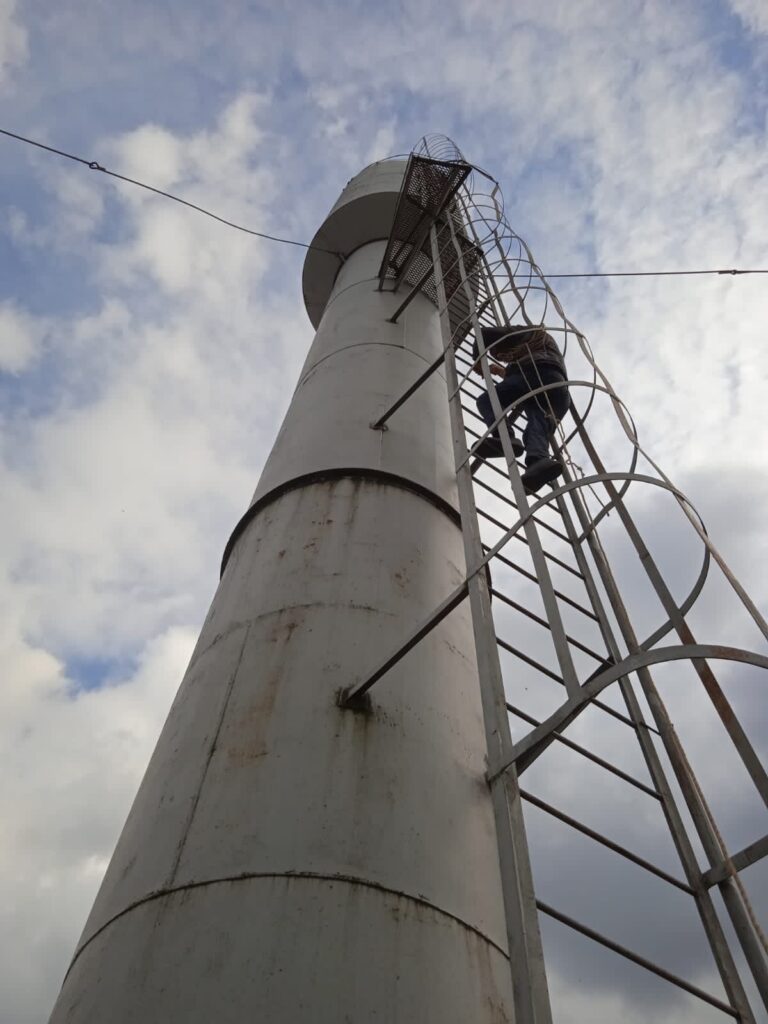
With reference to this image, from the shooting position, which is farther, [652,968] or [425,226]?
[425,226]

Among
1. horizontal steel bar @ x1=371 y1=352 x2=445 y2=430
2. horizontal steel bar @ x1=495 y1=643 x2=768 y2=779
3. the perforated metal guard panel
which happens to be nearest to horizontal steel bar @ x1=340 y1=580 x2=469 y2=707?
horizontal steel bar @ x1=495 y1=643 x2=768 y2=779

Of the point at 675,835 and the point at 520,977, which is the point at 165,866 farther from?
the point at 675,835

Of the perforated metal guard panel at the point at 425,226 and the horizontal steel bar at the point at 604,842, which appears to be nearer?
the horizontal steel bar at the point at 604,842

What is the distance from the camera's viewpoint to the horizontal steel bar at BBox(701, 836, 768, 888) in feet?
10.5

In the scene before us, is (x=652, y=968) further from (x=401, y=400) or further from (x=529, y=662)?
(x=401, y=400)

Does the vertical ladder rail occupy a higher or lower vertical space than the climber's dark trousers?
lower

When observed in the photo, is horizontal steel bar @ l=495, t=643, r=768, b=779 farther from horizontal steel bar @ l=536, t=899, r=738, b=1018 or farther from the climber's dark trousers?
the climber's dark trousers

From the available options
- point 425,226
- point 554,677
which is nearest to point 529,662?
point 554,677

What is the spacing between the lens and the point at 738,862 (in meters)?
3.36

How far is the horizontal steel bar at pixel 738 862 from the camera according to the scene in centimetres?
321

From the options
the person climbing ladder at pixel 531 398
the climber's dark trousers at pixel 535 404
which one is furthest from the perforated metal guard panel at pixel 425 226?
the climber's dark trousers at pixel 535 404

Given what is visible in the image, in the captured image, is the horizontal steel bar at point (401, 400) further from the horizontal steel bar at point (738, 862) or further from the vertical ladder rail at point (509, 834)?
the horizontal steel bar at point (738, 862)

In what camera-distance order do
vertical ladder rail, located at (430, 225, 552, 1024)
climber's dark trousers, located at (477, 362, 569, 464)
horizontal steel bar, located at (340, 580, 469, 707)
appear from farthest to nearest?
1. climber's dark trousers, located at (477, 362, 569, 464)
2. horizontal steel bar, located at (340, 580, 469, 707)
3. vertical ladder rail, located at (430, 225, 552, 1024)

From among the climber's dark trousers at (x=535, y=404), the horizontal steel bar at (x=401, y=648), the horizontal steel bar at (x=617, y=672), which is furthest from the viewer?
the climber's dark trousers at (x=535, y=404)
